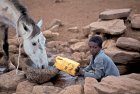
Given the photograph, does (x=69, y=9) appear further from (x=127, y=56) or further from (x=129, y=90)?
(x=129, y=90)

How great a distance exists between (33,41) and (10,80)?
940mm

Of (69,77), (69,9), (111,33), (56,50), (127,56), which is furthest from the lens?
(69,9)

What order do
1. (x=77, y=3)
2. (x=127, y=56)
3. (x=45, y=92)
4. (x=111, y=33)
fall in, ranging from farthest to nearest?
(x=77, y=3), (x=111, y=33), (x=127, y=56), (x=45, y=92)

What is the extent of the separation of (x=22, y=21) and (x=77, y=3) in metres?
7.23

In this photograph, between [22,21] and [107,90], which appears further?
[22,21]

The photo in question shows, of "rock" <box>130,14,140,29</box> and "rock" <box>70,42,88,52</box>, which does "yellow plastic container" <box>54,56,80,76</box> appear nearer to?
"rock" <box>70,42,88,52</box>

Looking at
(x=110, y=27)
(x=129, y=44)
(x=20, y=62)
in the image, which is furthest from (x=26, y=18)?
(x=110, y=27)

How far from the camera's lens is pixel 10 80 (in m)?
6.29

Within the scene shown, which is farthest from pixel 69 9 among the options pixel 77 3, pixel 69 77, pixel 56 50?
pixel 69 77

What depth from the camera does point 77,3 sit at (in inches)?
541

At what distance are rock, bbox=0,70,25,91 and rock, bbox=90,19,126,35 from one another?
259 centimetres

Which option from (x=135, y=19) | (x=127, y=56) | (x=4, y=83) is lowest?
(x=4, y=83)

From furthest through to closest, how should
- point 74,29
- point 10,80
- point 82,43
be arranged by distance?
1. point 74,29
2. point 82,43
3. point 10,80

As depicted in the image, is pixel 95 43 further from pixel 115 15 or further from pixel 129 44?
pixel 115 15
